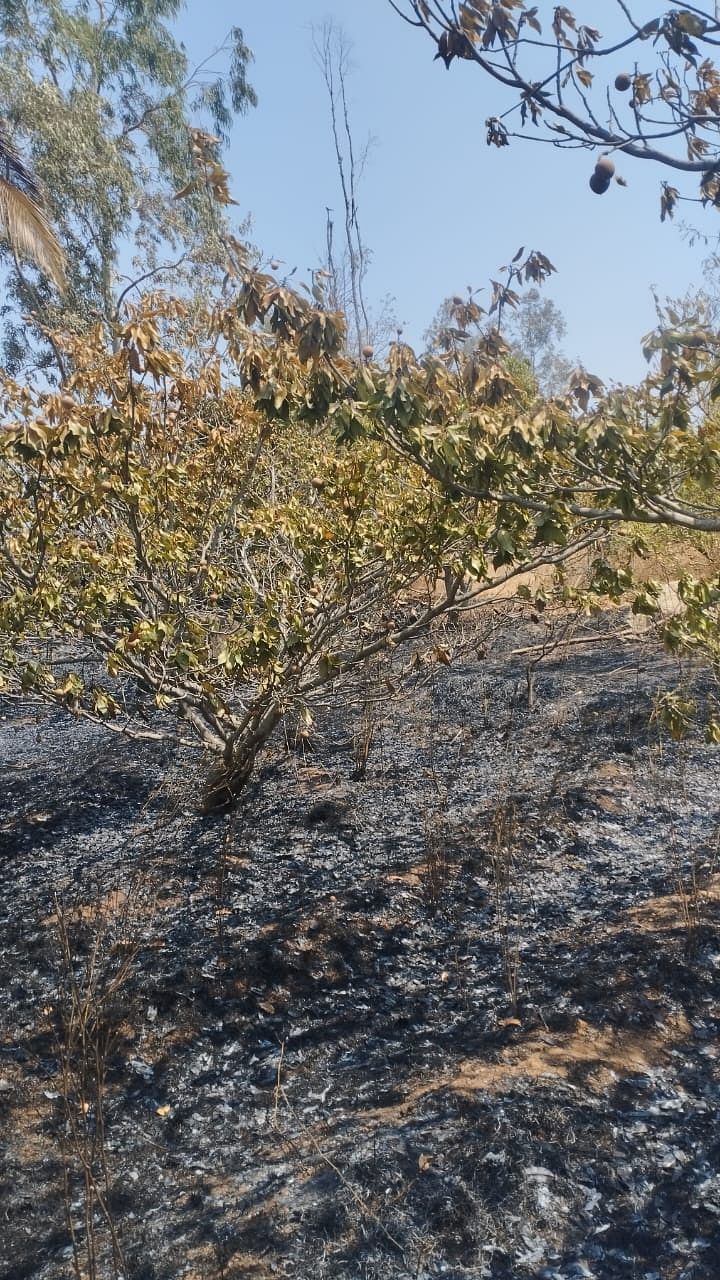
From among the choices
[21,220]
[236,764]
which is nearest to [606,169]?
[236,764]

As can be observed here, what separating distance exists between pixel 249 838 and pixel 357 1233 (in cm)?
241

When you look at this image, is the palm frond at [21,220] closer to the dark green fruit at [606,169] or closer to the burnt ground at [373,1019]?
the burnt ground at [373,1019]

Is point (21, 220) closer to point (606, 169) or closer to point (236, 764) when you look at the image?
point (236, 764)

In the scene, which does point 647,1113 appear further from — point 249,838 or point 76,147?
point 76,147

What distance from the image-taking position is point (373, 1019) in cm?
288

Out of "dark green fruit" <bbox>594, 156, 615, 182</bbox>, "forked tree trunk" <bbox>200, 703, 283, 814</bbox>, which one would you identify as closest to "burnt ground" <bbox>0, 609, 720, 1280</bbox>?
"forked tree trunk" <bbox>200, 703, 283, 814</bbox>

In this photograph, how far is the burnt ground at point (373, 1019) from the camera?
1994 millimetres

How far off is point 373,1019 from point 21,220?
10.7 m

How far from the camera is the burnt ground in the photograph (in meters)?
1.99

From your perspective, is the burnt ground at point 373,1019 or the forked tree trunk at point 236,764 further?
the forked tree trunk at point 236,764

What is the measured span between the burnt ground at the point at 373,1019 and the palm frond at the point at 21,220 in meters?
8.13

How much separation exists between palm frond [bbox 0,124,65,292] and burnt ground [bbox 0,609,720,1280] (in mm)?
8131

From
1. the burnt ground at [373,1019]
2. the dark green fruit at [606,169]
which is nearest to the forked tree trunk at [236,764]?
the burnt ground at [373,1019]

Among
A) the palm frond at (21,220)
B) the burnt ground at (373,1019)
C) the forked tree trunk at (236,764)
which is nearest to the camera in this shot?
the burnt ground at (373,1019)
